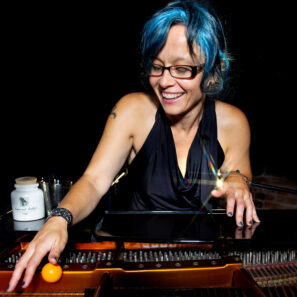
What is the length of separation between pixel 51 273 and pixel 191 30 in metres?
1.50

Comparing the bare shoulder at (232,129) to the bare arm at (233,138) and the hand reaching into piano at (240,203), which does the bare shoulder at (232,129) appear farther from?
the hand reaching into piano at (240,203)

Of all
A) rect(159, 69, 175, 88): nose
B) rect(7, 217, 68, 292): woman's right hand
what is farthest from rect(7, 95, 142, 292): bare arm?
rect(159, 69, 175, 88): nose

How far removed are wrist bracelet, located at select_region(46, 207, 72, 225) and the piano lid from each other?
6.1 inches

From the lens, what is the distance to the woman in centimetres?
173

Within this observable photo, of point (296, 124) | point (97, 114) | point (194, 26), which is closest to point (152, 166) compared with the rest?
point (194, 26)

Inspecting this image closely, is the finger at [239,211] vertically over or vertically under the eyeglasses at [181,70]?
under

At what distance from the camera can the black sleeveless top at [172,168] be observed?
94.5 inches

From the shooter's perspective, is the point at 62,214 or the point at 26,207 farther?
the point at 26,207

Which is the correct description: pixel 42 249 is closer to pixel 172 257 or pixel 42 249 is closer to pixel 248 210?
pixel 172 257

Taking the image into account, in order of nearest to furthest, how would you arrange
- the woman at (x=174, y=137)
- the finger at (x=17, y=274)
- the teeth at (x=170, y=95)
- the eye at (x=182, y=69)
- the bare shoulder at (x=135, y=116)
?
1. the finger at (x=17, y=274)
2. the woman at (x=174, y=137)
3. the eye at (x=182, y=69)
4. the teeth at (x=170, y=95)
5. the bare shoulder at (x=135, y=116)

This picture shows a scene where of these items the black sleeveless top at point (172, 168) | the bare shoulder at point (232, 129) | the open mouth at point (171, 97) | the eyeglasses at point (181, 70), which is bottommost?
the black sleeveless top at point (172, 168)

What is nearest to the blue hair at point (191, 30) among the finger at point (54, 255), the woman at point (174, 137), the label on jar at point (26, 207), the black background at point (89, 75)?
the woman at point (174, 137)

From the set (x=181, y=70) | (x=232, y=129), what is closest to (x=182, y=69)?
(x=181, y=70)

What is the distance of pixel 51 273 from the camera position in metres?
1.10
